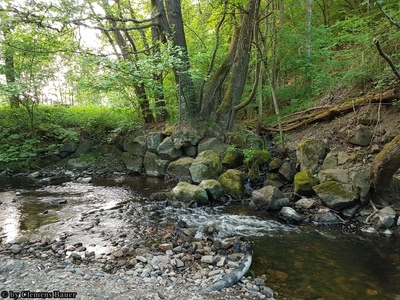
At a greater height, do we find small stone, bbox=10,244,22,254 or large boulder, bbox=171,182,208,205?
small stone, bbox=10,244,22,254

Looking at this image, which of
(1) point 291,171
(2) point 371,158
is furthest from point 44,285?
(2) point 371,158

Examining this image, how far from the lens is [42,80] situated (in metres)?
10.2

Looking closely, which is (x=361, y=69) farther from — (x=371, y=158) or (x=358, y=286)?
(x=358, y=286)

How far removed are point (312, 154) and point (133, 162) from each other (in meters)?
7.16

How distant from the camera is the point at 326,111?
27.2 feet

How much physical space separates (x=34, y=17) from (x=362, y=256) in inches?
332

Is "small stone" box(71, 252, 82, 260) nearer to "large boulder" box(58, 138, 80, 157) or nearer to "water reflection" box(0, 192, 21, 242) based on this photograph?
"water reflection" box(0, 192, 21, 242)

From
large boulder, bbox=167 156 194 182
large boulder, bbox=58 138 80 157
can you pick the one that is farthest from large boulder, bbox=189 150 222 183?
large boulder, bbox=58 138 80 157

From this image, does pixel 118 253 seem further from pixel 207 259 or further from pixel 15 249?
pixel 15 249

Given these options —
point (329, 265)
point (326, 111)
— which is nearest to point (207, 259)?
point (329, 265)

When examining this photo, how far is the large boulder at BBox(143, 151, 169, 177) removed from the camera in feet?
33.0

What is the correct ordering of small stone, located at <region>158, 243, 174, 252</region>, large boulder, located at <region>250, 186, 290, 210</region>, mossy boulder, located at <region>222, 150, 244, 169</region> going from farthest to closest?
mossy boulder, located at <region>222, 150, 244, 169</region>, large boulder, located at <region>250, 186, 290, 210</region>, small stone, located at <region>158, 243, 174, 252</region>

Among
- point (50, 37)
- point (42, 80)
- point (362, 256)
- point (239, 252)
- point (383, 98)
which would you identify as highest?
point (50, 37)

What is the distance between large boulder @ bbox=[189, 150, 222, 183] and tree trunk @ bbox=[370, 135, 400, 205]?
157 inches
